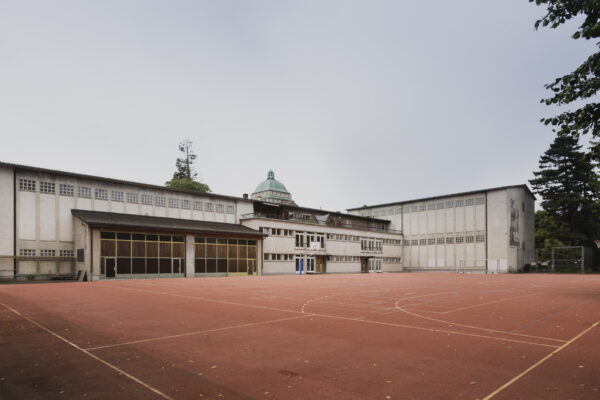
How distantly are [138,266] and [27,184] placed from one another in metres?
11.9

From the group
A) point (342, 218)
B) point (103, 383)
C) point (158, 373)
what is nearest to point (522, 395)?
point (158, 373)

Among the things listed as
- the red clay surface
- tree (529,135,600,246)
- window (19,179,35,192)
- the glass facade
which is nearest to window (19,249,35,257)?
window (19,179,35,192)

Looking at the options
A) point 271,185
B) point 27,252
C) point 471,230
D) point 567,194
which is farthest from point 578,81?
point 271,185

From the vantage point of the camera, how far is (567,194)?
64875 mm

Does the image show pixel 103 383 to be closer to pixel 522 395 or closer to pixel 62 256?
pixel 522 395

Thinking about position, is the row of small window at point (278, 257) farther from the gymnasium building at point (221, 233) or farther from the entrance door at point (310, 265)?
the entrance door at point (310, 265)

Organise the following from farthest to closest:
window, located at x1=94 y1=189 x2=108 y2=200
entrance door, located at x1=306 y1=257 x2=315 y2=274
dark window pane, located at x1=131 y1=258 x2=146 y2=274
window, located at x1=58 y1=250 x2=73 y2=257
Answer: entrance door, located at x1=306 y1=257 x2=315 y2=274, window, located at x1=94 y1=189 x2=108 y2=200, dark window pane, located at x1=131 y1=258 x2=146 y2=274, window, located at x1=58 y1=250 x2=73 y2=257

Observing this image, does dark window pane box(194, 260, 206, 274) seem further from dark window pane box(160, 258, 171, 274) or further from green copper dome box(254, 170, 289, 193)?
green copper dome box(254, 170, 289, 193)

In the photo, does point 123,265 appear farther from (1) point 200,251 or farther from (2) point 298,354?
(2) point 298,354

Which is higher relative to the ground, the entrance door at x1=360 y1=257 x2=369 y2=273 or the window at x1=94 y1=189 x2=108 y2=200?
the window at x1=94 y1=189 x2=108 y2=200

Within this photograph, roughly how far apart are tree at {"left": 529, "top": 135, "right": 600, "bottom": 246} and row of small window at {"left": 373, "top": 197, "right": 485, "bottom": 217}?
13.7 m

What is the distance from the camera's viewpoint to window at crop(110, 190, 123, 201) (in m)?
40.1

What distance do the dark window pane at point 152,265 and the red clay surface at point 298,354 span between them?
25124 mm

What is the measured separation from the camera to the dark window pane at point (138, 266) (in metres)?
36.8
